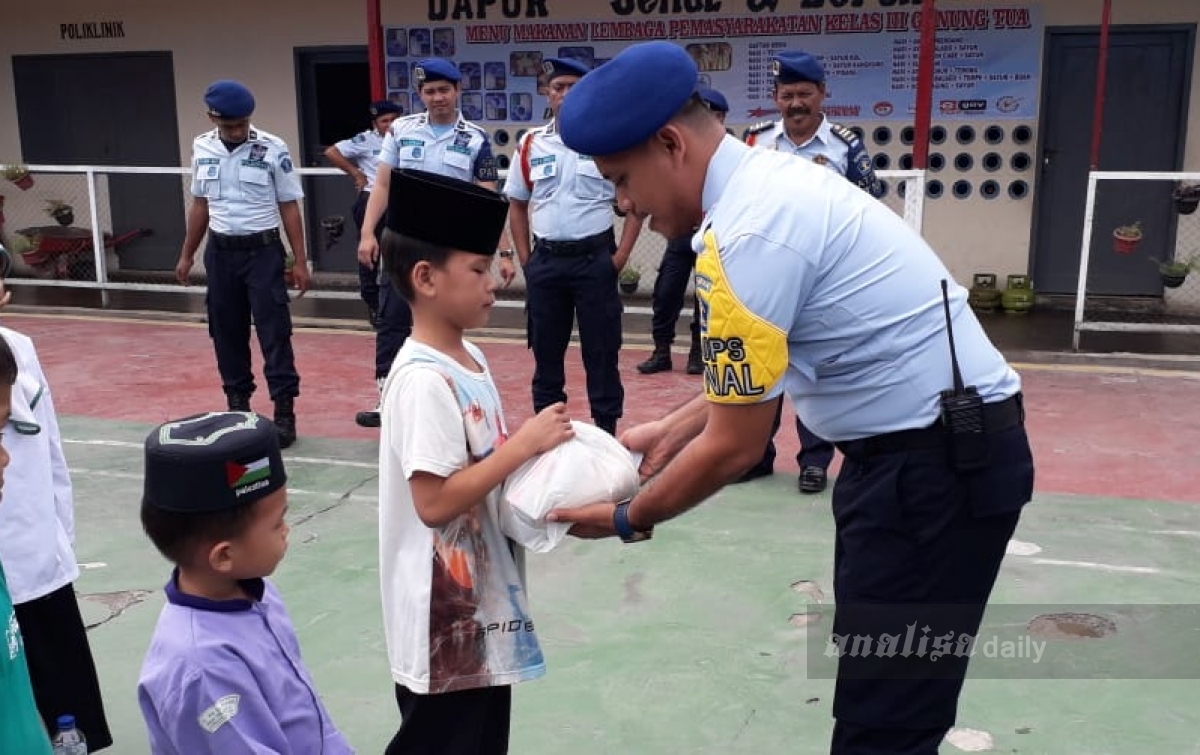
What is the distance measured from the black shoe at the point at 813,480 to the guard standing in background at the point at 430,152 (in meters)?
1.93

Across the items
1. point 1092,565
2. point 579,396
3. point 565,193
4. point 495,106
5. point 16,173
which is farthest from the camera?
point 495,106

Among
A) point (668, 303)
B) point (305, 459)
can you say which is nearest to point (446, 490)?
point (305, 459)

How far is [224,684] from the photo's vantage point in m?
→ 1.96

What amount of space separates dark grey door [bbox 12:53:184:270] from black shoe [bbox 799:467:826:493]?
910 centimetres

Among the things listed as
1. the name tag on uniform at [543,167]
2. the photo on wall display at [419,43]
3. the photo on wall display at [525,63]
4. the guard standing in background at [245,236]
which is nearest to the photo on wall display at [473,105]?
the photo on wall display at [525,63]

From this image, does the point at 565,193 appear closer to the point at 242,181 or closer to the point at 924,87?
the point at 242,181

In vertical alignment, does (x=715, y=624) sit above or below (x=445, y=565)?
below

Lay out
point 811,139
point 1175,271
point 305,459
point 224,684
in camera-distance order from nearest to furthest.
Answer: point 224,684 < point 811,139 < point 305,459 < point 1175,271

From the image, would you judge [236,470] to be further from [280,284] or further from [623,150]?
[280,284]

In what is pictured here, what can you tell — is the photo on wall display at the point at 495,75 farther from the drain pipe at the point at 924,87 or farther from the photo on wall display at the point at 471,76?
the drain pipe at the point at 924,87

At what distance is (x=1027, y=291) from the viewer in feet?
32.6

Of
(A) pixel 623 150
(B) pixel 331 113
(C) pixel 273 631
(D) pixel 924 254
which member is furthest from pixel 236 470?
(B) pixel 331 113

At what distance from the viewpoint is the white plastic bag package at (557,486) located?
2.29 m

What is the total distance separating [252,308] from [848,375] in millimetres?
4844
